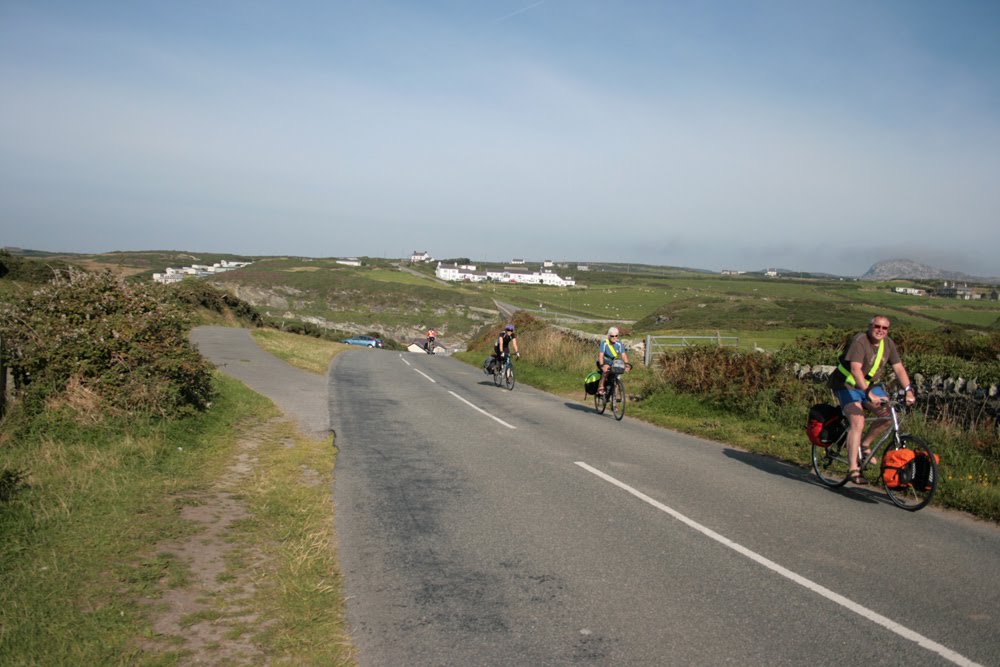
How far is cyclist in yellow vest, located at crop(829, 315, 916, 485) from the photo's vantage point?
25.2 ft

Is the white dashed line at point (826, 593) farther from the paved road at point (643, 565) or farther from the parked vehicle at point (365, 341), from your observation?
the parked vehicle at point (365, 341)

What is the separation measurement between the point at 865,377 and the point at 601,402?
7937mm

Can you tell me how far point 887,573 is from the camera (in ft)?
17.5

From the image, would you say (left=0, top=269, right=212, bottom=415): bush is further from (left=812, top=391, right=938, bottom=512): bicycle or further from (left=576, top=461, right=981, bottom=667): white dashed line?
(left=812, top=391, right=938, bottom=512): bicycle

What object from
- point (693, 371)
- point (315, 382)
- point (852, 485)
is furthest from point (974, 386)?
point (315, 382)

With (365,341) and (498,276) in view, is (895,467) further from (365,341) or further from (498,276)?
(498,276)

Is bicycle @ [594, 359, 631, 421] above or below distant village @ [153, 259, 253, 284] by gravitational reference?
below

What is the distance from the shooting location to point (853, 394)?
7.82 m

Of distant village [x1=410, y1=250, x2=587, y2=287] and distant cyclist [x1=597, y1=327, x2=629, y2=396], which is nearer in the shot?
distant cyclist [x1=597, y1=327, x2=629, y2=396]

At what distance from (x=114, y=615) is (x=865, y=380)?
744cm

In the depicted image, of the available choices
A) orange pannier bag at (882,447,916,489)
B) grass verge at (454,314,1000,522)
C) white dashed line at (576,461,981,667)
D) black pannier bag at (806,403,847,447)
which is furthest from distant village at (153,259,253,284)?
orange pannier bag at (882,447,916,489)

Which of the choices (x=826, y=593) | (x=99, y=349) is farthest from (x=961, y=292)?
(x=99, y=349)

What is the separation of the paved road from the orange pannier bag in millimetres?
303

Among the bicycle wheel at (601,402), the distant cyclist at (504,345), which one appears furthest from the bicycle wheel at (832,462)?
the distant cyclist at (504,345)
